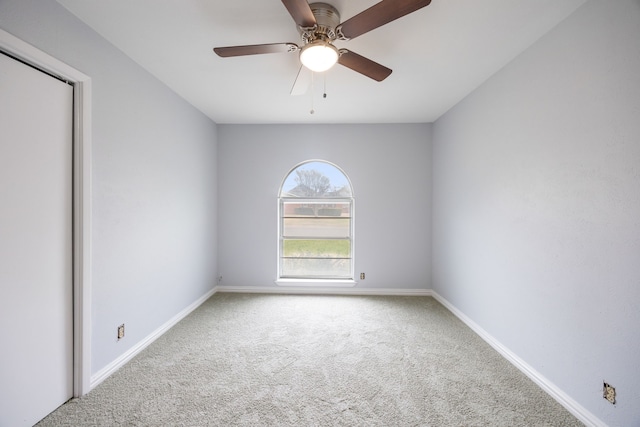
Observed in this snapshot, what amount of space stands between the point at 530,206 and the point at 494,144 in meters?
0.72

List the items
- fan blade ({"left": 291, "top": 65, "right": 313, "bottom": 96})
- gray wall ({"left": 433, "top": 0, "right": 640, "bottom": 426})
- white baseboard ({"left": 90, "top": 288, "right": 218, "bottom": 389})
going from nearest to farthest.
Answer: gray wall ({"left": 433, "top": 0, "right": 640, "bottom": 426})
white baseboard ({"left": 90, "top": 288, "right": 218, "bottom": 389})
fan blade ({"left": 291, "top": 65, "right": 313, "bottom": 96})

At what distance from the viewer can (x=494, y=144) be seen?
2.44 metres

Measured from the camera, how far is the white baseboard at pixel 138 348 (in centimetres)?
191

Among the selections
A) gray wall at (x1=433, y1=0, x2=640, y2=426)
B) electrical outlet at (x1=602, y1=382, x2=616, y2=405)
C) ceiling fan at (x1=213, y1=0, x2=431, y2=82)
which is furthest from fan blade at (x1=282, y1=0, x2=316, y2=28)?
electrical outlet at (x1=602, y1=382, x2=616, y2=405)

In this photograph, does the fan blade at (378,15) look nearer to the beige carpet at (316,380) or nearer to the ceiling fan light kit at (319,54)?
the ceiling fan light kit at (319,54)

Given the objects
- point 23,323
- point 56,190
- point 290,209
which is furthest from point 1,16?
point 290,209

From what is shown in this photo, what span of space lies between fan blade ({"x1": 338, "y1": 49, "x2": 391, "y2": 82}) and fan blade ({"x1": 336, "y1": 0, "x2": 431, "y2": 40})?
0.64 feet

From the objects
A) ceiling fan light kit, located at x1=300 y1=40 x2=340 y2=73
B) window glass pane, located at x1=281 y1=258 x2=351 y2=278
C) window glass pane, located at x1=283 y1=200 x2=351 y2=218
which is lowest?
window glass pane, located at x1=281 y1=258 x2=351 y2=278

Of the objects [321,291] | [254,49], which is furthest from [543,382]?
[254,49]

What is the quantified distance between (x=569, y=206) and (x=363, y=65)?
1658 mm

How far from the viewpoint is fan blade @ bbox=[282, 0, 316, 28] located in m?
1.31

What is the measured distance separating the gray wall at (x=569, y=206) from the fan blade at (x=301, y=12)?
5.47ft

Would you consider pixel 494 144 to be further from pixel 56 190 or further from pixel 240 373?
pixel 56 190

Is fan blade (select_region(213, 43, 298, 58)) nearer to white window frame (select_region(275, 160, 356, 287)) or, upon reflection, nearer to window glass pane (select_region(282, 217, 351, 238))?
white window frame (select_region(275, 160, 356, 287))
